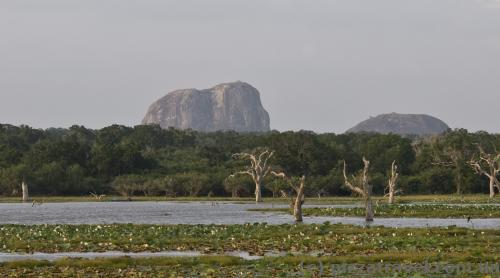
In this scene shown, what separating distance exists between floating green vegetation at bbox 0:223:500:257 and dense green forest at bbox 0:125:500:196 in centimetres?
6548

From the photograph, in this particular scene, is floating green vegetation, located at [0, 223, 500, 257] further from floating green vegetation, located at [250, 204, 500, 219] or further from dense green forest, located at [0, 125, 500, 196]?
dense green forest, located at [0, 125, 500, 196]

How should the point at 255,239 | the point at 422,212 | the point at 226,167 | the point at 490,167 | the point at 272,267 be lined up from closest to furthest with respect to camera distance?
the point at 272,267
the point at 255,239
the point at 422,212
the point at 490,167
the point at 226,167

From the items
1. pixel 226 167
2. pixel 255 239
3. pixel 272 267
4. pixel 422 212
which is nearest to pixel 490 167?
pixel 422 212

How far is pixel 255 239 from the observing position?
39.3 metres

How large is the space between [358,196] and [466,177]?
47.3 feet

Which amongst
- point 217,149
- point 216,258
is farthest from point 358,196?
point 216,258

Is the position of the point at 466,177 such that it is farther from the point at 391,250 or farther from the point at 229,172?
the point at 391,250

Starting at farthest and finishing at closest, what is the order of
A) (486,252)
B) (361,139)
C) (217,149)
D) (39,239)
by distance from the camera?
(361,139)
(217,149)
(39,239)
(486,252)

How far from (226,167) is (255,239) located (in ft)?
282

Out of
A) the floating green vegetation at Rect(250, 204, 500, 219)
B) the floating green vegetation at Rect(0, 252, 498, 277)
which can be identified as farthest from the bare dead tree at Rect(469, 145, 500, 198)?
the floating green vegetation at Rect(0, 252, 498, 277)

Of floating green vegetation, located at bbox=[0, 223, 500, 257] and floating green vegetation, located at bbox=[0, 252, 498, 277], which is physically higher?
floating green vegetation, located at bbox=[0, 223, 500, 257]

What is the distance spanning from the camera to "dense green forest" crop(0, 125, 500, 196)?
113 m

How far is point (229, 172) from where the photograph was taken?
116062 millimetres

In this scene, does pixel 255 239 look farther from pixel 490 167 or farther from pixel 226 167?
pixel 226 167
